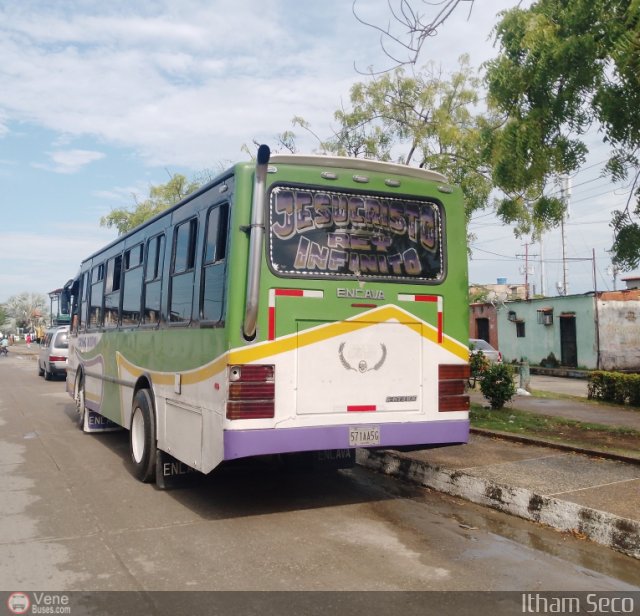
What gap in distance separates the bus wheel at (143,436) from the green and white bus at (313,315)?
0.32ft

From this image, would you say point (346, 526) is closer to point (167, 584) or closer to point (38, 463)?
point (167, 584)

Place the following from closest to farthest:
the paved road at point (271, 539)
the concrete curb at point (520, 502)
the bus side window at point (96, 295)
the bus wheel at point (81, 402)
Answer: the paved road at point (271, 539), the concrete curb at point (520, 502), the bus side window at point (96, 295), the bus wheel at point (81, 402)

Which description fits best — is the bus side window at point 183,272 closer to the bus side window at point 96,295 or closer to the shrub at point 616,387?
the bus side window at point 96,295

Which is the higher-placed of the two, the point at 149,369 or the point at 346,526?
the point at 149,369

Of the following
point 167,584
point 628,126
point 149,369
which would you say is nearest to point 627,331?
point 628,126

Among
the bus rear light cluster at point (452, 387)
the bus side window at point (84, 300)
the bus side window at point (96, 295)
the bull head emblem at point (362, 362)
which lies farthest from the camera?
the bus side window at point (84, 300)

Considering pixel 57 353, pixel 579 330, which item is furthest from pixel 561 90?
pixel 579 330

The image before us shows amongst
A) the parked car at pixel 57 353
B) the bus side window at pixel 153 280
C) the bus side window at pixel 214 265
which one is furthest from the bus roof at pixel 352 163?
the parked car at pixel 57 353

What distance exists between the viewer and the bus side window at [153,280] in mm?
7668

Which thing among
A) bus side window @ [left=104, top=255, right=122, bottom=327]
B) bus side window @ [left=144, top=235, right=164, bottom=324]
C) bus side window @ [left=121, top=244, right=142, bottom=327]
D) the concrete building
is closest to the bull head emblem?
bus side window @ [left=144, top=235, right=164, bottom=324]

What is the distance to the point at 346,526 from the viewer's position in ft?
A: 19.3

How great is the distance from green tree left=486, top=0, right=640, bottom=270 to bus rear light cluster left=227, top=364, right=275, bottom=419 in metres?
4.44

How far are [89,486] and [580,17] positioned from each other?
Result: 761 centimetres

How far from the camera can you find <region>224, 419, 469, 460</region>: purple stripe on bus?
5.48 meters
